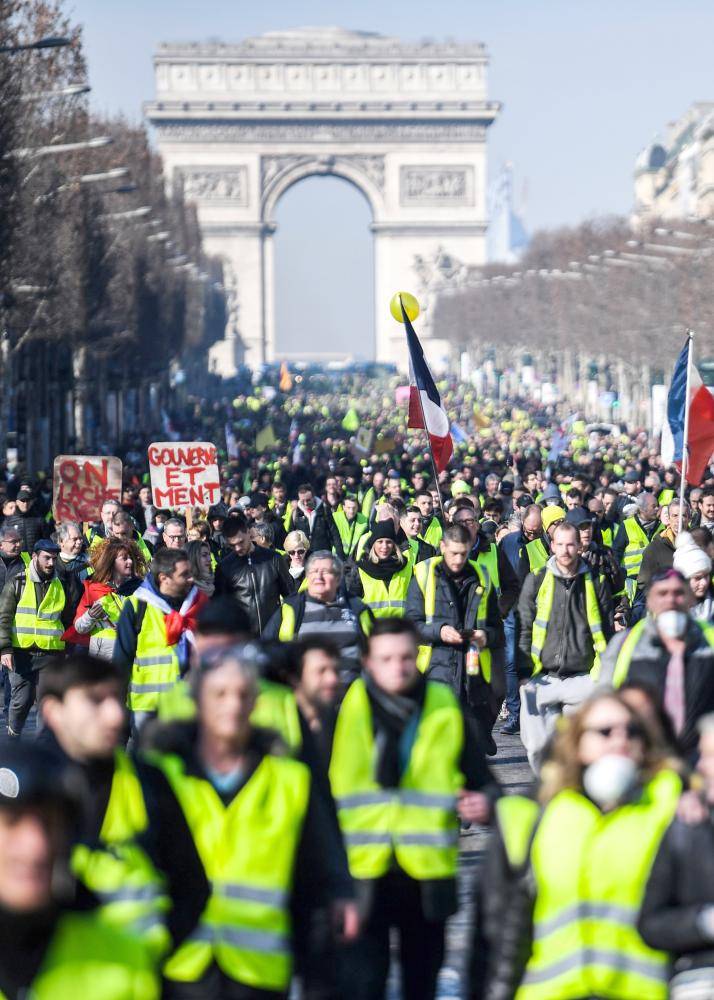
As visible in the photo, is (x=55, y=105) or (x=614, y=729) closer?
(x=614, y=729)

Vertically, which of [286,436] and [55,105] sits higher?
[55,105]

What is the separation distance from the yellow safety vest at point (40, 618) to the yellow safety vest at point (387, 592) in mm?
2222

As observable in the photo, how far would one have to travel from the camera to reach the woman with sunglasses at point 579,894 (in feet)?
17.8

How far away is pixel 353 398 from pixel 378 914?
256 ft

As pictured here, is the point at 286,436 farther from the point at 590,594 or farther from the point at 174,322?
the point at 590,594

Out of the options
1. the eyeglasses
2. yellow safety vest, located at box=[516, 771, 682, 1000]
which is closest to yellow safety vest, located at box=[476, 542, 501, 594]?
the eyeglasses

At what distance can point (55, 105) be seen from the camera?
44594 millimetres

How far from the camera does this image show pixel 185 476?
64.4 ft

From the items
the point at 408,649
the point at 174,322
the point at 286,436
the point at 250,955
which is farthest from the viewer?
the point at 174,322

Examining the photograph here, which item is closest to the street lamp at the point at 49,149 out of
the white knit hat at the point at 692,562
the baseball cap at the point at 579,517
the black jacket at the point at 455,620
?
the baseball cap at the point at 579,517

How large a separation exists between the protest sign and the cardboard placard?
1.08 feet

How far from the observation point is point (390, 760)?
662 cm

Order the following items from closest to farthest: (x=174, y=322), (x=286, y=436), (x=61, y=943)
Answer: (x=61, y=943) < (x=286, y=436) < (x=174, y=322)

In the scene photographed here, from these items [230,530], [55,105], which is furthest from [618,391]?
[230,530]
